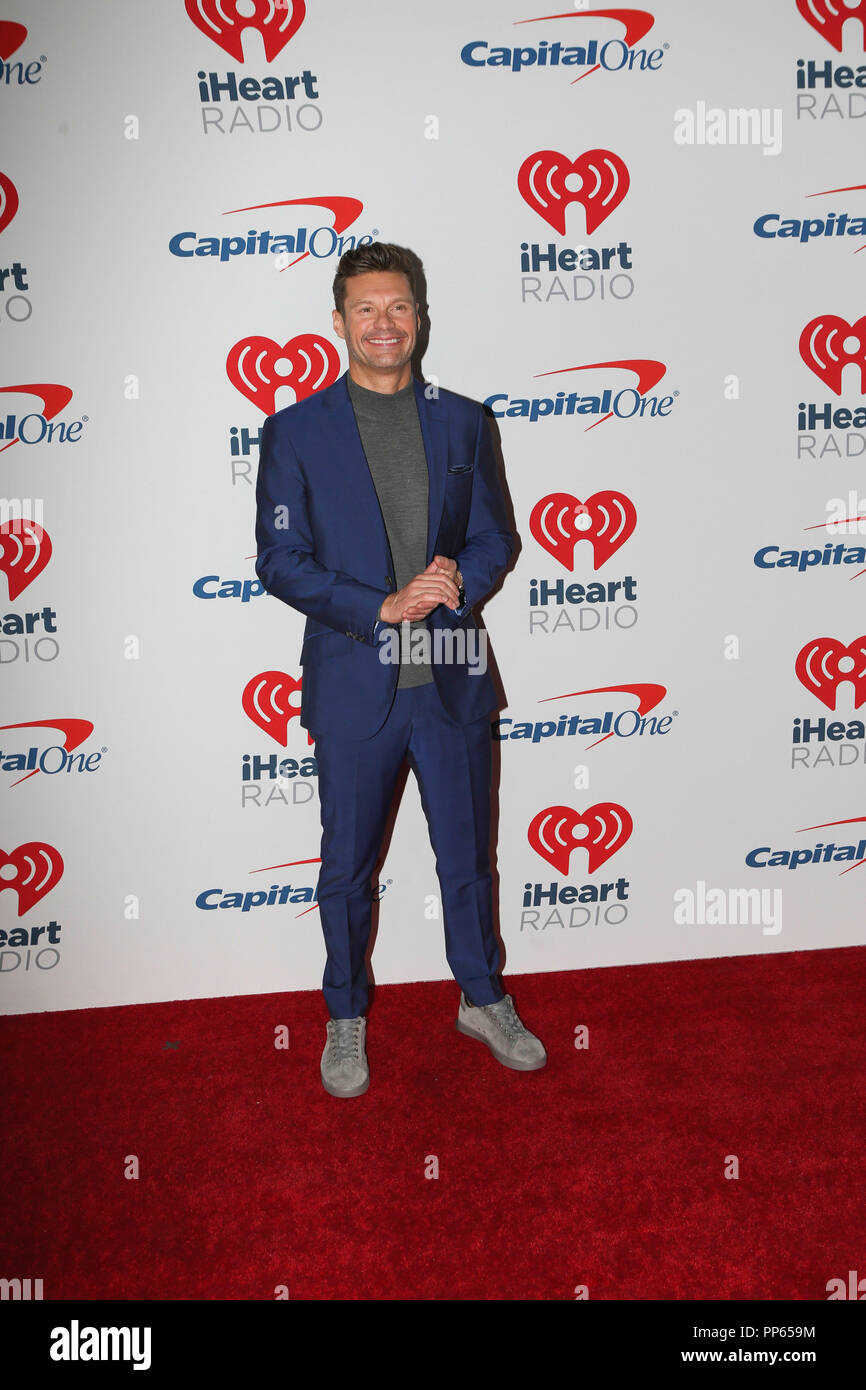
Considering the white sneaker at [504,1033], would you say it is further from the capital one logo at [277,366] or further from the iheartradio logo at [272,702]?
the capital one logo at [277,366]

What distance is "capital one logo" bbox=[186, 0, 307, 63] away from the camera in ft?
9.09

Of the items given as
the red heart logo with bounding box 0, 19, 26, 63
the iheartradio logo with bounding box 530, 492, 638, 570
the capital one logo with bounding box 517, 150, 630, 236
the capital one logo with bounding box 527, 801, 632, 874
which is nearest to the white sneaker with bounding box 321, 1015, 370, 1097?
the capital one logo with bounding box 527, 801, 632, 874

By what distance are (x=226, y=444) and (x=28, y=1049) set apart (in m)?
1.94

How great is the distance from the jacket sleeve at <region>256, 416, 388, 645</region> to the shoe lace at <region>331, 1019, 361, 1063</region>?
3.74ft

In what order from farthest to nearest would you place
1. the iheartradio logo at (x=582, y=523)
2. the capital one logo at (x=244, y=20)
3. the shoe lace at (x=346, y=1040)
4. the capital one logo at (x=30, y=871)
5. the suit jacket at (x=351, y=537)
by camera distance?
the capital one logo at (x=30, y=871), the iheartradio logo at (x=582, y=523), the shoe lace at (x=346, y=1040), the capital one logo at (x=244, y=20), the suit jacket at (x=351, y=537)

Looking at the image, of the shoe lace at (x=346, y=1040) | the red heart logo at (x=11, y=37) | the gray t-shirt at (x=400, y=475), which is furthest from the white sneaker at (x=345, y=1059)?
the red heart logo at (x=11, y=37)

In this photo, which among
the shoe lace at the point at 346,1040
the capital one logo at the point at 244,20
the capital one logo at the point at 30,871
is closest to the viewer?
the capital one logo at the point at 244,20

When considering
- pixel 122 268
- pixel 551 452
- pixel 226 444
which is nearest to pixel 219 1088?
pixel 226 444

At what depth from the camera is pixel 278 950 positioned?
341cm

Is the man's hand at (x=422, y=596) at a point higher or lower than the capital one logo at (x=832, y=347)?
lower

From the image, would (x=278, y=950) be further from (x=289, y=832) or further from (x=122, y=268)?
(x=122, y=268)

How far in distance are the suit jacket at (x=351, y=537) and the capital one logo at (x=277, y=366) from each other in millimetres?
285

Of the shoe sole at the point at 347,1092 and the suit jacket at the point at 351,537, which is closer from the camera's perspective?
the suit jacket at the point at 351,537

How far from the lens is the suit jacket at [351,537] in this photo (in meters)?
2.64
